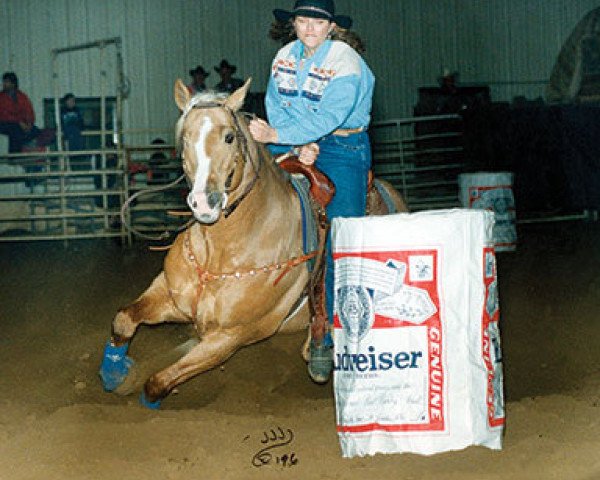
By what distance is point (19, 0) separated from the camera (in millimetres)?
16188

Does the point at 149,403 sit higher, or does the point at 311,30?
the point at 311,30

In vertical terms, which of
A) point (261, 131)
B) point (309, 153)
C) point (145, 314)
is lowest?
point (145, 314)

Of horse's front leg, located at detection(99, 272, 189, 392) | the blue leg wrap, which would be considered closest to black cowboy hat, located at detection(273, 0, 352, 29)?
horse's front leg, located at detection(99, 272, 189, 392)

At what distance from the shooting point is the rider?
455 centimetres

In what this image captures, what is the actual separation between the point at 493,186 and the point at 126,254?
Result: 410 centimetres

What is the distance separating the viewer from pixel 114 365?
15.7ft

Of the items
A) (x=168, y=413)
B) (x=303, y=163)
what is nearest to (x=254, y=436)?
(x=168, y=413)

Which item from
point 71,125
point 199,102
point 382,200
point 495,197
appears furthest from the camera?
point 71,125

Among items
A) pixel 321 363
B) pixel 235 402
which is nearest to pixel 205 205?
pixel 321 363

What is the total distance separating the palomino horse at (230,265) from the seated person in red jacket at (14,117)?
975cm

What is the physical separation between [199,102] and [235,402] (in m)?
1.74

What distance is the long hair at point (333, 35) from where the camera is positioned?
4852 millimetres
